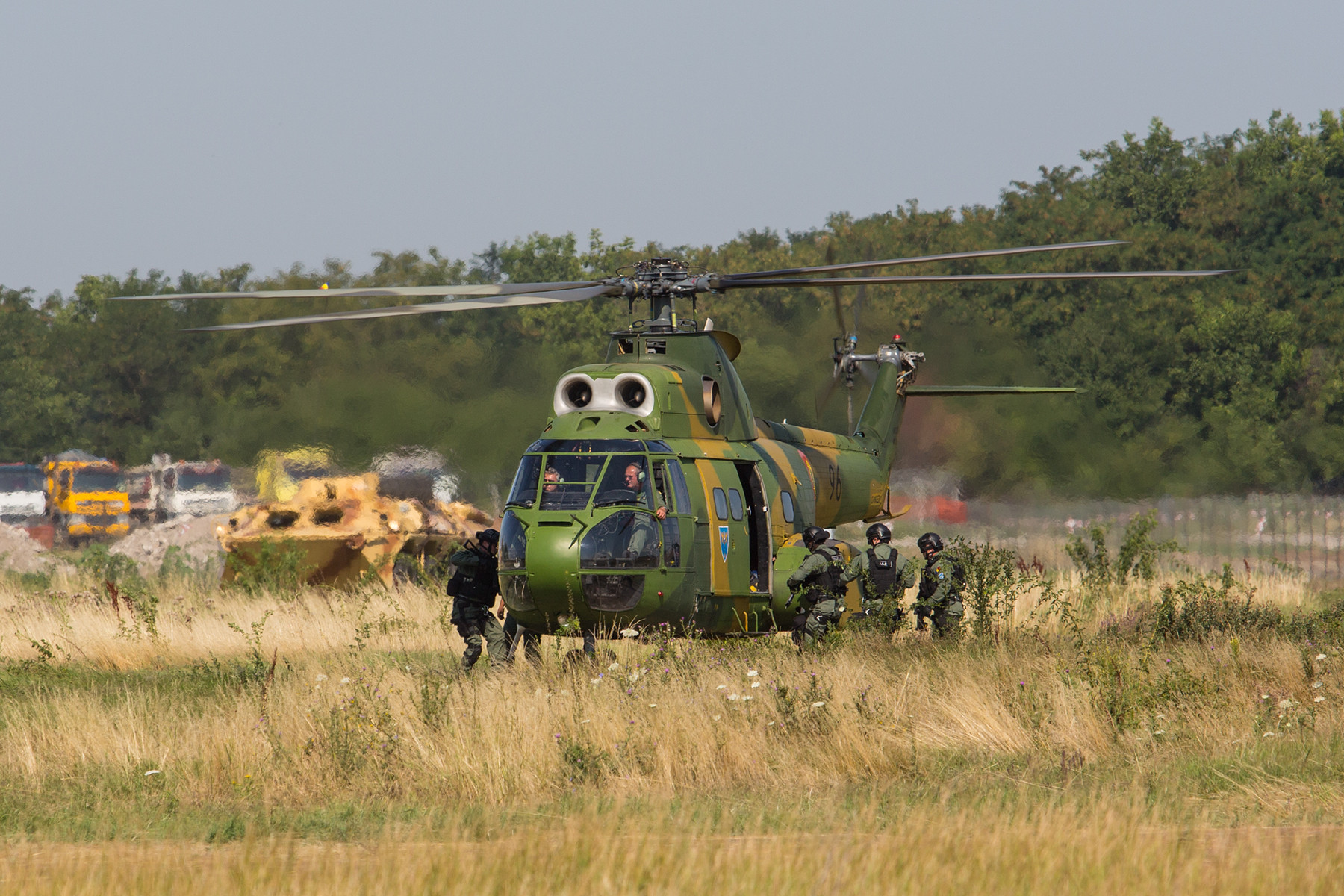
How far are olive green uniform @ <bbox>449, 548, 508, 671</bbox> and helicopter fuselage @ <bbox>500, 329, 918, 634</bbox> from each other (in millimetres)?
1057

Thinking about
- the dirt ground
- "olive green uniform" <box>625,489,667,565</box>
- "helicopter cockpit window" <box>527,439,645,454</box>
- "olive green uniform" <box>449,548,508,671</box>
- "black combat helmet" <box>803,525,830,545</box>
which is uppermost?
"helicopter cockpit window" <box>527,439,645,454</box>

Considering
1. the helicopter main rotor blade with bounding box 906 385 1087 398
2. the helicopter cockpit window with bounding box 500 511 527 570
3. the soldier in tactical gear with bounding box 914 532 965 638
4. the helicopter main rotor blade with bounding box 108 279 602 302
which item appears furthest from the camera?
the helicopter main rotor blade with bounding box 906 385 1087 398

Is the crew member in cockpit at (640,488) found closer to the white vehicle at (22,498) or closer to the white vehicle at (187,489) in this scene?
the white vehicle at (187,489)

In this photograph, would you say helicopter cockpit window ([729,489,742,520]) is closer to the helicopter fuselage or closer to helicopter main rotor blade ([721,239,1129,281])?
Answer: the helicopter fuselage

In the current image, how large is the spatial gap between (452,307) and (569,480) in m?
1.73

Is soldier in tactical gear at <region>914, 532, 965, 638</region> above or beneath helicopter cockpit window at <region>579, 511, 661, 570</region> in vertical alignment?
beneath

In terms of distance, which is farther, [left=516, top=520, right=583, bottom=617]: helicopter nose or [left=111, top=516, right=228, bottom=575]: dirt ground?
[left=111, top=516, right=228, bottom=575]: dirt ground

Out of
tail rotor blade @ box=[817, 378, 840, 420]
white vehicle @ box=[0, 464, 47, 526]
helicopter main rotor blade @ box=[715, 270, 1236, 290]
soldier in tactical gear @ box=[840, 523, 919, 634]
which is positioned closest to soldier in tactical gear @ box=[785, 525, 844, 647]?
soldier in tactical gear @ box=[840, 523, 919, 634]

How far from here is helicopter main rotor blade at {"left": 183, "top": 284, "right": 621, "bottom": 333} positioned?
11.4 metres

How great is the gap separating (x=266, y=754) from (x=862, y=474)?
9.60 meters

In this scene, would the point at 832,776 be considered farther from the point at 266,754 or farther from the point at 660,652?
the point at 266,754

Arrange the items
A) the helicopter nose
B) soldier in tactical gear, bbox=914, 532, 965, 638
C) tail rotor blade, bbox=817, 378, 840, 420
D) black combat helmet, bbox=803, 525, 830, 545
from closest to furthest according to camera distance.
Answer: the helicopter nose, black combat helmet, bbox=803, 525, 830, 545, soldier in tactical gear, bbox=914, 532, 965, 638, tail rotor blade, bbox=817, 378, 840, 420

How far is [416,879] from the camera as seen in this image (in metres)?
6.34

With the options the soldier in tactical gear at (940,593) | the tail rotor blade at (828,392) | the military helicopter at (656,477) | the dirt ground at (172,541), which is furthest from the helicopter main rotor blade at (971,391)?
the dirt ground at (172,541)
